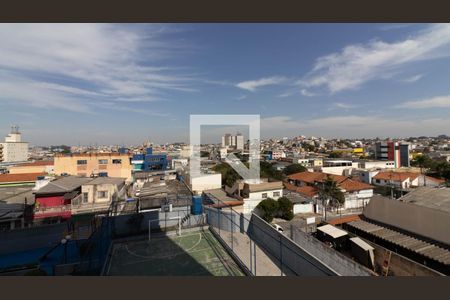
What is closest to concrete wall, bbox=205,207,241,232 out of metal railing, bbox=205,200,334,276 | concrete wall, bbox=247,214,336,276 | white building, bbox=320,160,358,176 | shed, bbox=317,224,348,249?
metal railing, bbox=205,200,334,276

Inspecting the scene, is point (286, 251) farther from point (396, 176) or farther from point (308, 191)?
point (396, 176)

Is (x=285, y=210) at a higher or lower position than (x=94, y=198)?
lower

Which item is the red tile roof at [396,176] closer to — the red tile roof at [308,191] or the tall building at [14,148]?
the red tile roof at [308,191]

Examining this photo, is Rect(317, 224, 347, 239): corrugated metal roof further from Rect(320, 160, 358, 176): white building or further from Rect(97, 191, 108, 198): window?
Rect(320, 160, 358, 176): white building

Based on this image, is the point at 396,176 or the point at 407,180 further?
the point at 396,176

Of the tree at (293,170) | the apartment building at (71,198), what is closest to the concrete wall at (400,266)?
the apartment building at (71,198)

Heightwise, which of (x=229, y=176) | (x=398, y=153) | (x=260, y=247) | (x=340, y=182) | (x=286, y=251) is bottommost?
(x=340, y=182)

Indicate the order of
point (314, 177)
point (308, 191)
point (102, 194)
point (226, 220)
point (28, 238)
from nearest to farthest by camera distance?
point (226, 220) → point (28, 238) → point (102, 194) → point (308, 191) → point (314, 177)

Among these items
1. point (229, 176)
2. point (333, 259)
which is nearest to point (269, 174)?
point (229, 176)
